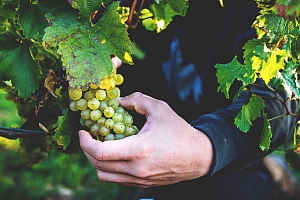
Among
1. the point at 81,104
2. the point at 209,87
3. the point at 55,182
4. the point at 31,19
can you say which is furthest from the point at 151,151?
the point at 55,182

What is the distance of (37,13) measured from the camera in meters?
1.07

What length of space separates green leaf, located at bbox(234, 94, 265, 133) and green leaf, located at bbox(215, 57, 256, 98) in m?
0.11

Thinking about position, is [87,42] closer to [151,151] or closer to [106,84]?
[106,84]

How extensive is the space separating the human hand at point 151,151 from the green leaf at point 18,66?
0.61ft

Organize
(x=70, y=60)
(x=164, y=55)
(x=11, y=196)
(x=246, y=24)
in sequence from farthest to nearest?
(x=11, y=196)
(x=164, y=55)
(x=246, y=24)
(x=70, y=60)

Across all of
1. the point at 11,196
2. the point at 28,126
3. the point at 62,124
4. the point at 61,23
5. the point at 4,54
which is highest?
the point at 61,23

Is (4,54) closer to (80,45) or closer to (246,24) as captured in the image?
(80,45)

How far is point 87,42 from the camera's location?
0.92 metres

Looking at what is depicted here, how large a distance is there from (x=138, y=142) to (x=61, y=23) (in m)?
0.28

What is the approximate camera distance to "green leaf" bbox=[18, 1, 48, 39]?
1.06 m

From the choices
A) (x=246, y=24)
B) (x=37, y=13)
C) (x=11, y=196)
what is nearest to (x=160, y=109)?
(x=37, y=13)

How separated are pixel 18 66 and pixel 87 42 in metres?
0.26

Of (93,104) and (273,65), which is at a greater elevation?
(273,65)

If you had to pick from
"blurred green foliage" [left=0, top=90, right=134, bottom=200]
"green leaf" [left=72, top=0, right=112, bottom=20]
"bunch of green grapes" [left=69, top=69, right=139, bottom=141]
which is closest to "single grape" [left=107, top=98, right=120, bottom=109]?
"bunch of green grapes" [left=69, top=69, right=139, bottom=141]
